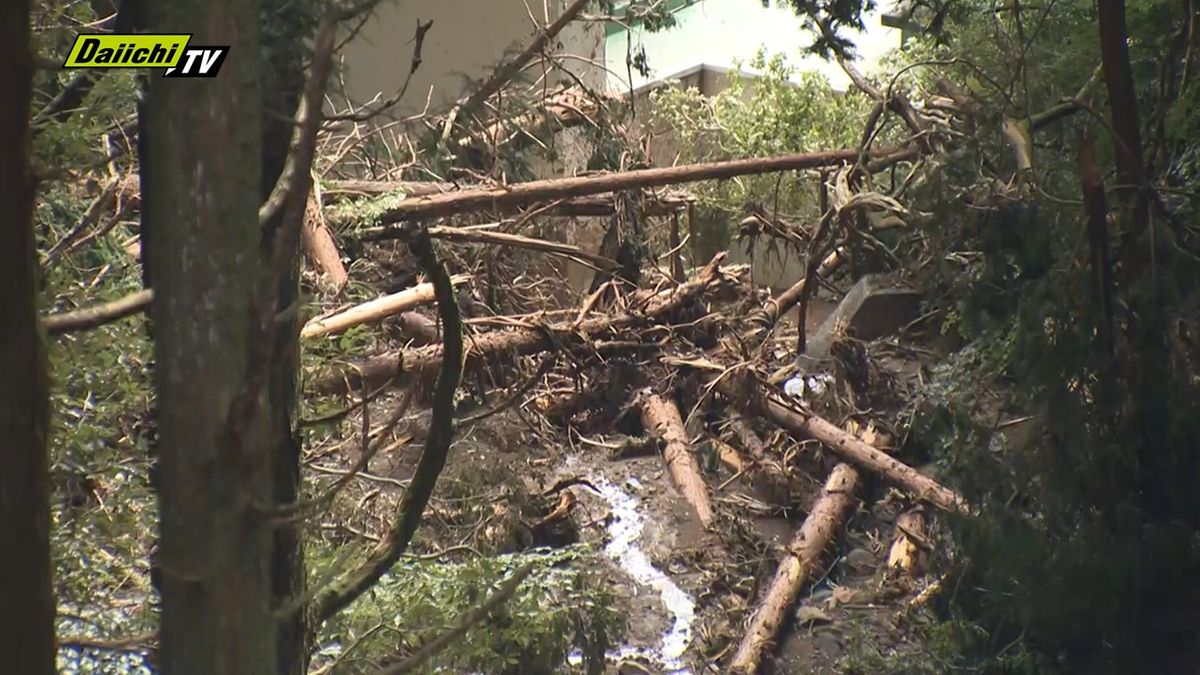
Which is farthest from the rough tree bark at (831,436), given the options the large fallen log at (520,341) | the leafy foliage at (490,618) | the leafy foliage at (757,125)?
the leafy foliage at (757,125)

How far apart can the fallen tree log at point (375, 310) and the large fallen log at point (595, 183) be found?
0.41m

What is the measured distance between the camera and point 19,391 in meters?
1.48

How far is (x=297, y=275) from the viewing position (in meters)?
2.64

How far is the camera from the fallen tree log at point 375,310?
559 cm

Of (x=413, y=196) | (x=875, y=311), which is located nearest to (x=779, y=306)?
(x=875, y=311)

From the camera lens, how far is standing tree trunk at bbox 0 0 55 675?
4.77 ft

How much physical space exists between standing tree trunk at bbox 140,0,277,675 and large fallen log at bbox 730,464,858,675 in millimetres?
4303

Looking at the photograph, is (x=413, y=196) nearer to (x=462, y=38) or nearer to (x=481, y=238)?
(x=481, y=238)

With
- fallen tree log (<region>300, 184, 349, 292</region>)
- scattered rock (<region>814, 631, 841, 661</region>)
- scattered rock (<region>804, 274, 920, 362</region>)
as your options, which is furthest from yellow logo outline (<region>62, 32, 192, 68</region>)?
scattered rock (<region>804, 274, 920, 362</region>)

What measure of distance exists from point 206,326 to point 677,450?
5888mm

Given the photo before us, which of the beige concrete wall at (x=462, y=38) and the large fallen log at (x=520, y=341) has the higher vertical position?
the beige concrete wall at (x=462, y=38)

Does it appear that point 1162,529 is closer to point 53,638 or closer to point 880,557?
point 880,557

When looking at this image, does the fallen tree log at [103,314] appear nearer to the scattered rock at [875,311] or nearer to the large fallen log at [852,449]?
the large fallen log at [852,449]

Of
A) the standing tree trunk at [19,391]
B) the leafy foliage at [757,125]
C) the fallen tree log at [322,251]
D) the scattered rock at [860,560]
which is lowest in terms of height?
the scattered rock at [860,560]
